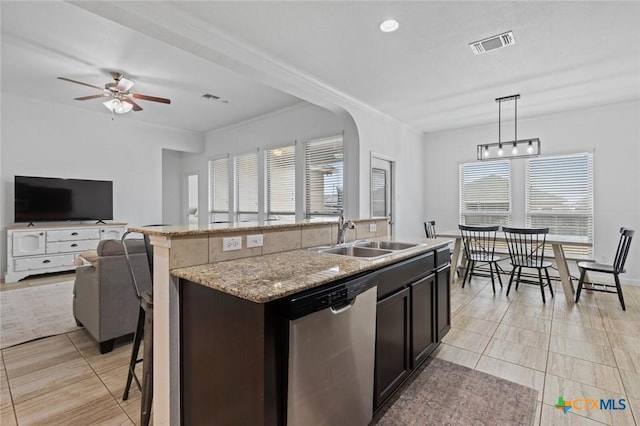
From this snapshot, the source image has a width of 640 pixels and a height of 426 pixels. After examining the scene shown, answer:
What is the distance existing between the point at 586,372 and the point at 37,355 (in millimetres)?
4341

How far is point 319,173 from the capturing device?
5344mm

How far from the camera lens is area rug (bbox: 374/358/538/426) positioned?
1.81 meters

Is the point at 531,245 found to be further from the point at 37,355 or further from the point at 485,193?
the point at 37,355

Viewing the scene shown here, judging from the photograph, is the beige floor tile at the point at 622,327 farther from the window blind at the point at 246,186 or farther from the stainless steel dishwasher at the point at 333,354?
the window blind at the point at 246,186

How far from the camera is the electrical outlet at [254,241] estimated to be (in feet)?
6.16

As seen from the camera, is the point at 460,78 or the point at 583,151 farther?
the point at 583,151

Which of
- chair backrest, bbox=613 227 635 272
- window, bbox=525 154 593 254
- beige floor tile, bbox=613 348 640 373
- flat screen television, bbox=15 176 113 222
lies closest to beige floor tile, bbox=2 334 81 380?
flat screen television, bbox=15 176 113 222

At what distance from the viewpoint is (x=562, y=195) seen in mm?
5113

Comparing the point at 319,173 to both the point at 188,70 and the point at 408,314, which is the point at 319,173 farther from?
the point at 408,314

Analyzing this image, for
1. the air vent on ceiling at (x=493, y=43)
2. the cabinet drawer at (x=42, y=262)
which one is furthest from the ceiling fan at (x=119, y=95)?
the air vent on ceiling at (x=493, y=43)

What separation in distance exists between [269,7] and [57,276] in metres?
5.72

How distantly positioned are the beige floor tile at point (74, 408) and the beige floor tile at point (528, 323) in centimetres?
347

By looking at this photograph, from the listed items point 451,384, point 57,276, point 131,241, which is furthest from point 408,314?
point 57,276

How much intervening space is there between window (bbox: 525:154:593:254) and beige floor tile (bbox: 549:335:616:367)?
2618mm
